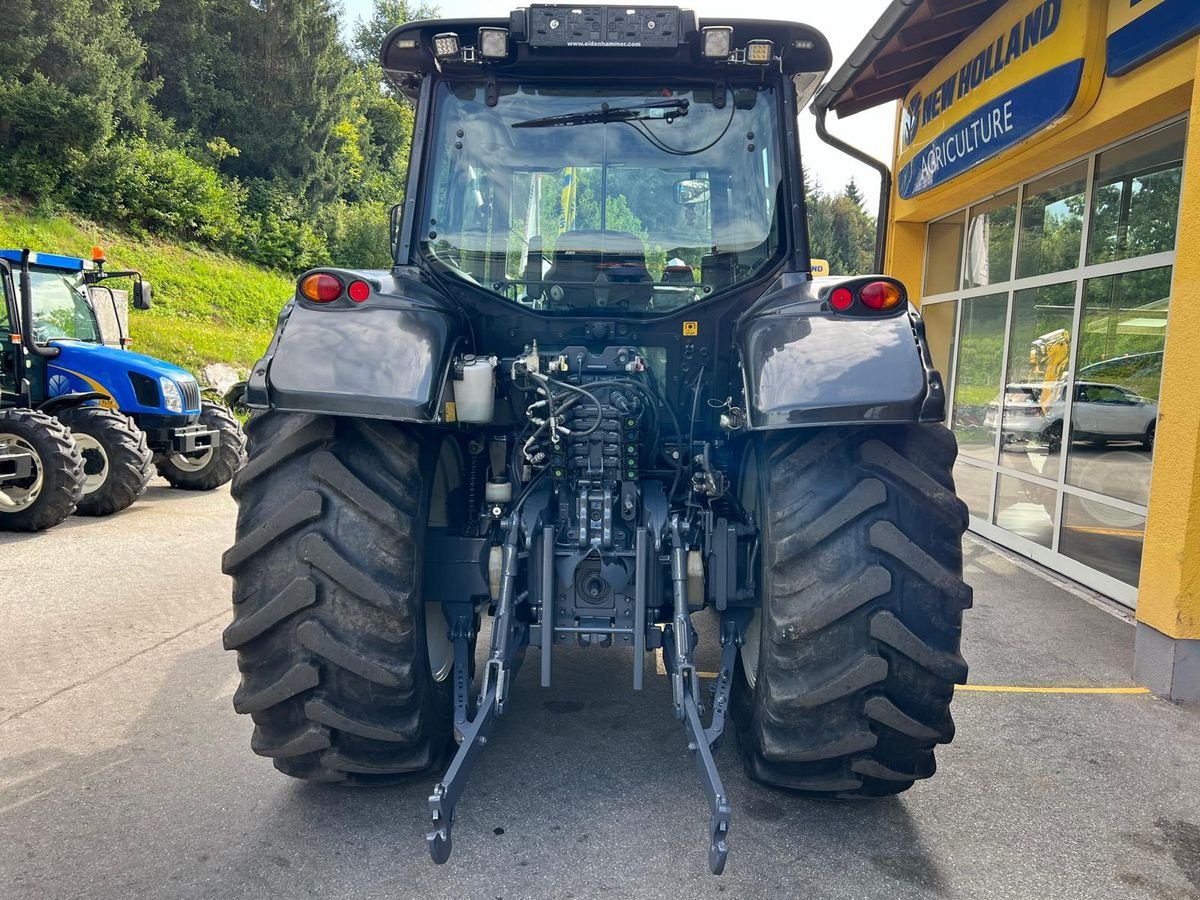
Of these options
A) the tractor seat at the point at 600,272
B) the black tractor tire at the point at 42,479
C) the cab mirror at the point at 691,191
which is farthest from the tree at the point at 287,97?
the cab mirror at the point at 691,191

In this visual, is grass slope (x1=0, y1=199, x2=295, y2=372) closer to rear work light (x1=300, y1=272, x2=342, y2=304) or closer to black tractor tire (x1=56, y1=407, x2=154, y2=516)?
black tractor tire (x1=56, y1=407, x2=154, y2=516)

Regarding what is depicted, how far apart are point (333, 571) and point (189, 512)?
637cm

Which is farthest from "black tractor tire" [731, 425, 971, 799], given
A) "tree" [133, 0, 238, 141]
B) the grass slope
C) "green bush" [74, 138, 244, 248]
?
"tree" [133, 0, 238, 141]

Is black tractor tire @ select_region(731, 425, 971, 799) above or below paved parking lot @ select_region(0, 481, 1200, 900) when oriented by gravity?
above

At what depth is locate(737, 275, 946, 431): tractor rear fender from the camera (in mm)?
2299

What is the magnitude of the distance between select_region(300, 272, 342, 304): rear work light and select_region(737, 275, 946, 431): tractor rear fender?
1284 millimetres

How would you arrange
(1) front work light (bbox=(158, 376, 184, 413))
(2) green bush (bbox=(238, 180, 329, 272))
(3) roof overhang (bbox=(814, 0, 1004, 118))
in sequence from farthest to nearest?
(2) green bush (bbox=(238, 180, 329, 272)), (1) front work light (bbox=(158, 376, 184, 413)), (3) roof overhang (bbox=(814, 0, 1004, 118))

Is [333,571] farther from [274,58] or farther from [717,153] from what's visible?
[274,58]

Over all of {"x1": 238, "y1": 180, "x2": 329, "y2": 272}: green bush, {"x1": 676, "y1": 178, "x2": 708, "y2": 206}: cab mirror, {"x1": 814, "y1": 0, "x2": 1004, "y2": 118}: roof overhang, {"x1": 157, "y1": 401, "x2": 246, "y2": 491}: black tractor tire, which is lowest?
{"x1": 157, "y1": 401, "x2": 246, "y2": 491}: black tractor tire

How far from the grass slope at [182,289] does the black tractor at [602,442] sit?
15.5 m

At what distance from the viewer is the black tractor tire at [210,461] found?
905 cm

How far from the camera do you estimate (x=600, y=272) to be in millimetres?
3076

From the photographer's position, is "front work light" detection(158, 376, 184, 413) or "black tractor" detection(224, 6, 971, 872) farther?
"front work light" detection(158, 376, 184, 413)

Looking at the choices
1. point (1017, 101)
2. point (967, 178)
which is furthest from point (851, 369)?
point (967, 178)
